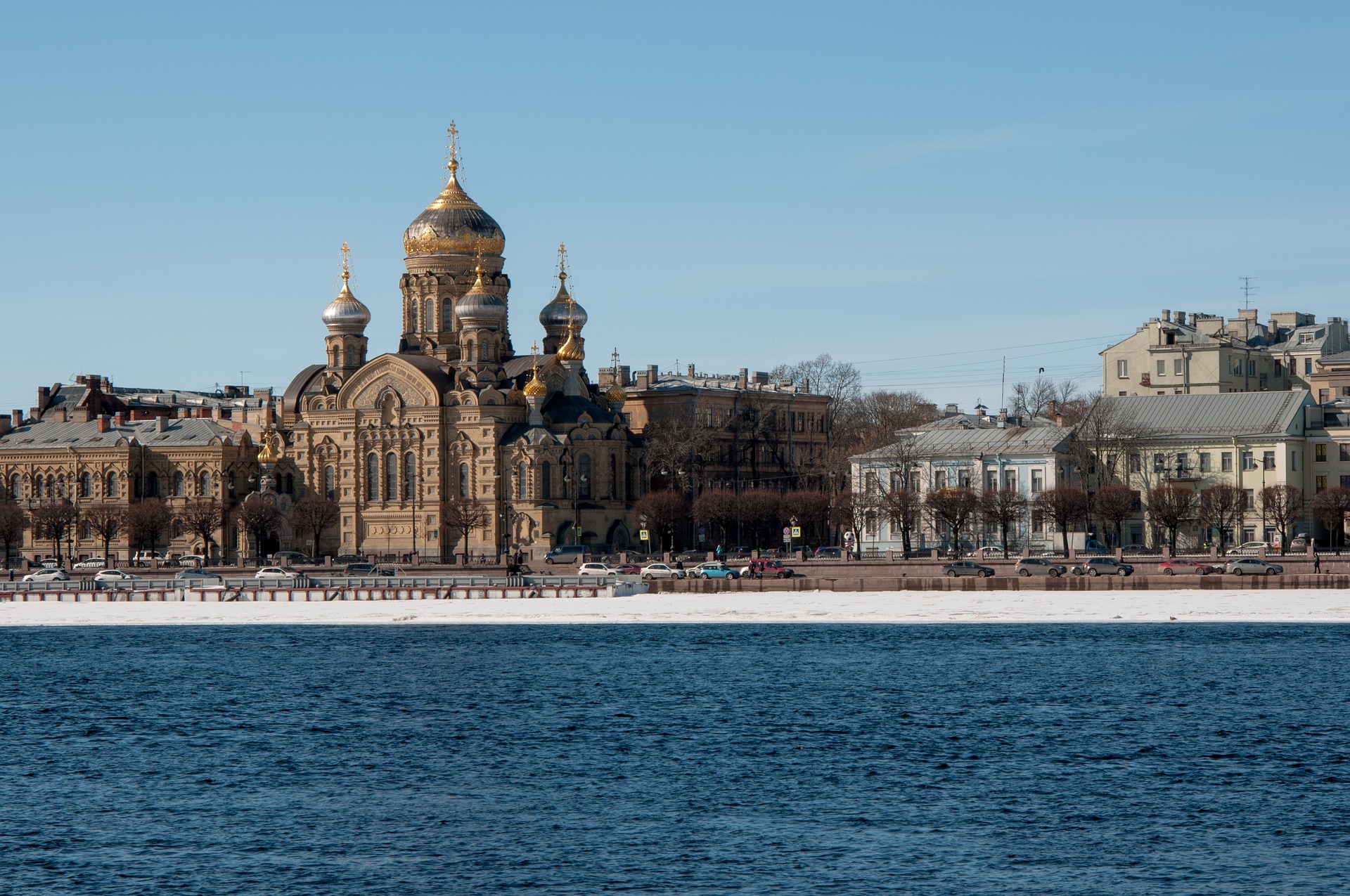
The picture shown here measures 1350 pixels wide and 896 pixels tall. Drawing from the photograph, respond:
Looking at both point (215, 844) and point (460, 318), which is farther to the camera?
point (460, 318)

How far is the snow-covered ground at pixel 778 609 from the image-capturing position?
211 ft

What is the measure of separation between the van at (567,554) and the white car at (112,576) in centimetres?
1791

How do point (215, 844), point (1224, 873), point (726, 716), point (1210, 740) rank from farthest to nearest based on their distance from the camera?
point (726, 716) → point (1210, 740) → point (215, 844) → point (1224, 873)

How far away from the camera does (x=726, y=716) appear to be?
4253 centimetres

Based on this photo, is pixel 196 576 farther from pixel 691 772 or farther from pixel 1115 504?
pixel 691 772

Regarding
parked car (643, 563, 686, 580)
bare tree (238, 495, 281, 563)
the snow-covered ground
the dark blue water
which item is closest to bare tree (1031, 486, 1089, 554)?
the snow-covered ground

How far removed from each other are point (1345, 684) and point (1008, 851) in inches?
841

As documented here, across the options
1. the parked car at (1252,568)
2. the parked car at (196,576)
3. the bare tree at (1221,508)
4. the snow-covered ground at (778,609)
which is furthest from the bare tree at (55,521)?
the parked car at (1252,568)

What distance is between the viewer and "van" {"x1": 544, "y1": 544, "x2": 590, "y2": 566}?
309ft

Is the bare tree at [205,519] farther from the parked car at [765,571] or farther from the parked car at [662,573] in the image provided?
the parked car at [765,571]

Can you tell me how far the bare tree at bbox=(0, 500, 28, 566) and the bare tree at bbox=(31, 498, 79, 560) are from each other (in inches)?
30.0

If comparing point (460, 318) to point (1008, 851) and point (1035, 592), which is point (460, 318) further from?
point (1008, 851)

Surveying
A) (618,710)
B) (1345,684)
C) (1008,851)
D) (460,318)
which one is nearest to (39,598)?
(460,318)

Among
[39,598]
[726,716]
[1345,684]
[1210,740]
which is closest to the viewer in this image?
[1210,740]
